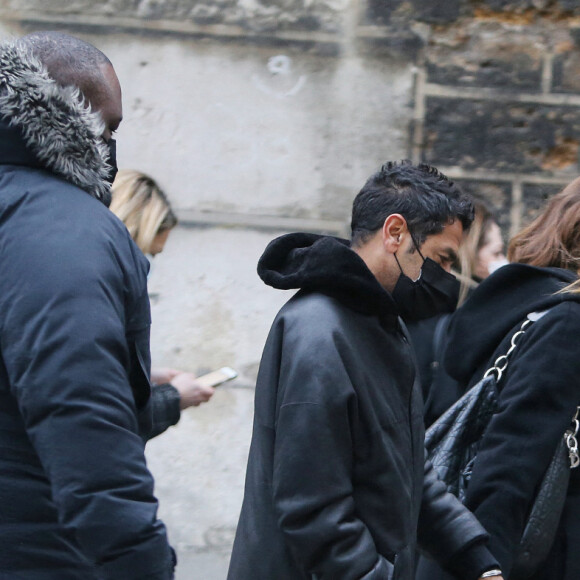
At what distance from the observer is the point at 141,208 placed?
3541 mm

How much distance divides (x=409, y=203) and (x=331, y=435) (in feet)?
1.94

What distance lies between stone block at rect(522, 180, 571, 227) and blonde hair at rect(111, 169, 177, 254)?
1866 mm

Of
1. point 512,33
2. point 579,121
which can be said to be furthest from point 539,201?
point 512,33

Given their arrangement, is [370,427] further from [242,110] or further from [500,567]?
[242,110]

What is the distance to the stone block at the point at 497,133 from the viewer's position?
4766mm

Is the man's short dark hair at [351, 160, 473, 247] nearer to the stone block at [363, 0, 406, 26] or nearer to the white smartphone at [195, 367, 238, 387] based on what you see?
the white smartphone at [195, 367, 238, 387]

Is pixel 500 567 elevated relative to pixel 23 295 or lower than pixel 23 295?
lower

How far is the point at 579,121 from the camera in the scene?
188 inches

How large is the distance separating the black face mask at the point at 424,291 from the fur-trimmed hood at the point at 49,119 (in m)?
0.79

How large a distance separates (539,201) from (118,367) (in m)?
3.41

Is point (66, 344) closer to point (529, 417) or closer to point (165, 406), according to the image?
point (529, 417)

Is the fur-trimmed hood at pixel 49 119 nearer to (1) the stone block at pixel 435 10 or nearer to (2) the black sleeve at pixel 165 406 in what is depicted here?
(2) the black sleeve at pixel 165 406

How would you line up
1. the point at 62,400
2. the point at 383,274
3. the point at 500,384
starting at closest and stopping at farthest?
the point at 62,400, the point at 383,274, the point at 500,384

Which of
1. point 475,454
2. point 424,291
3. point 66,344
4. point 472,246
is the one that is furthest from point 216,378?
point 66,344
